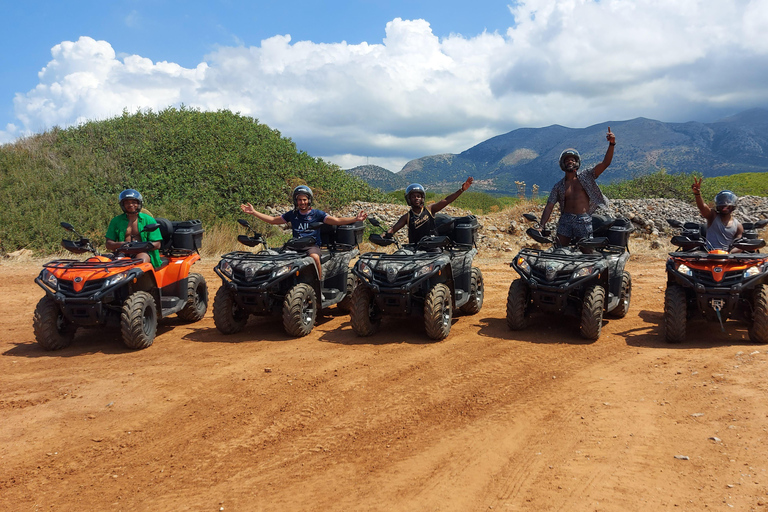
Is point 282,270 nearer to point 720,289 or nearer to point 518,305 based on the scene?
point 518,305

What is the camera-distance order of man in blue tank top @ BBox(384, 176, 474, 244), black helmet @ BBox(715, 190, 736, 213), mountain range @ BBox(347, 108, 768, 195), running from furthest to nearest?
1. mountain range @ BBox(347, 108, 768, 195)
2. man in blue tank top @ BBox(384, 176, 474, 244)
3. black helmet @ BBox(715, 190, 736, 213)

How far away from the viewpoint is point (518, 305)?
767 cm

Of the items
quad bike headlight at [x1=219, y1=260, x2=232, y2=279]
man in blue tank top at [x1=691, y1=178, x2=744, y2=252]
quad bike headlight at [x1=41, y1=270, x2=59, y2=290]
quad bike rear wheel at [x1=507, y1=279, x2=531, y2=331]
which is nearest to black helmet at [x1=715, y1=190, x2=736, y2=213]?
man in blue tank top at [x1=691, y1=178, x2=744, y2=252]

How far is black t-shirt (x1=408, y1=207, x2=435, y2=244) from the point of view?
8523 mm

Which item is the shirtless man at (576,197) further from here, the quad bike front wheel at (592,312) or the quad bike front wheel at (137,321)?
the quad bike front wheel at (137,321)

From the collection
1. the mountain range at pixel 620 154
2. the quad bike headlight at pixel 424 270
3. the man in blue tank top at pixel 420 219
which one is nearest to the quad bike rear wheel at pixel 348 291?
the man in blue tank top at pixel 420 219

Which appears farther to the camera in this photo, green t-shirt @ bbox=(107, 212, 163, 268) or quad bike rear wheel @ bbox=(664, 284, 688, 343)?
green t-shirt @ bbox=(107, 212, 163, 268)

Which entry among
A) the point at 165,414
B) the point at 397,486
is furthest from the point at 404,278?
the point at 397,486

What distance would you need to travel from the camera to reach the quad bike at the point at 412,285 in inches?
284

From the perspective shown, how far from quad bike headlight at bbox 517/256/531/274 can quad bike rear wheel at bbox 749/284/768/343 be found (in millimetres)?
2632

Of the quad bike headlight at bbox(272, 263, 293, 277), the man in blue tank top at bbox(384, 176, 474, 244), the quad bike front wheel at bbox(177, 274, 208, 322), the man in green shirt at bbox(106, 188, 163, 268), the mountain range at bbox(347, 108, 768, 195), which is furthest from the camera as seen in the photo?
the mountain range at bbox(347, 108, 768, 195)

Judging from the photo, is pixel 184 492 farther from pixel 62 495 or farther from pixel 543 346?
pixel 543 346

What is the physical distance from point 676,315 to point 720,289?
0.57m

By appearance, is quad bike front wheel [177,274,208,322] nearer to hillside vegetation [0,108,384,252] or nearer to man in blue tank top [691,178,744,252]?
man in blue tank top [691,178,744,252]
